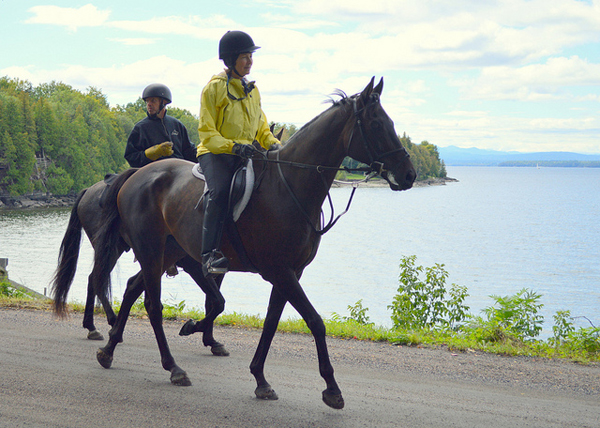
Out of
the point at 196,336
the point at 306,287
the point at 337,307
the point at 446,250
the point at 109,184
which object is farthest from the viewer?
the point at 446,250

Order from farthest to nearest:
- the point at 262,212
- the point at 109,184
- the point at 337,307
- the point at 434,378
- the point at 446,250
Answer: the point at 446,250 → the point at 337,307 → the point at 109,184 → the point at 434,378 → the point at 262,212

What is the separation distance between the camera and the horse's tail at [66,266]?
24.7 ft

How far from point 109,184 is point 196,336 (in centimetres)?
245

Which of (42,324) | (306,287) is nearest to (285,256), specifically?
(42,324)

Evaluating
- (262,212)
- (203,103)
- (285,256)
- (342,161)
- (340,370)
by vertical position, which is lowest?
(340,370)

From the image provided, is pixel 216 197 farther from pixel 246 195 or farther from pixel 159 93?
pixel 159 93

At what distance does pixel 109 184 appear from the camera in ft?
23.3

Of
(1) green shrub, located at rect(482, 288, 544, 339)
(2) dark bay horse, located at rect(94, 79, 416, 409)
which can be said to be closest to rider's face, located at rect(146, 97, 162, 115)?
(2) dark bay horse, located at rect(94, 79, 416, 409)

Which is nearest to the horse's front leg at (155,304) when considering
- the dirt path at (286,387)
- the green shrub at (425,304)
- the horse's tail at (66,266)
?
the dirt path at (286,387)

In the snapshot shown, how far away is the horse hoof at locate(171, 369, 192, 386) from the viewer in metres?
5.37

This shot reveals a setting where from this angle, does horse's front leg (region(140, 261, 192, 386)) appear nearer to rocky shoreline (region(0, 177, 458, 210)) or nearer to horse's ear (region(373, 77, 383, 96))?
horse's ear (region(373, 77, 383, 96))

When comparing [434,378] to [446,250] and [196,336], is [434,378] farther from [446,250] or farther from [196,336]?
[446,250]

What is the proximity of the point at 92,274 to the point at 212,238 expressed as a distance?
2925mm

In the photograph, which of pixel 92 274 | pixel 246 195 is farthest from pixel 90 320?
pixel 246 195
